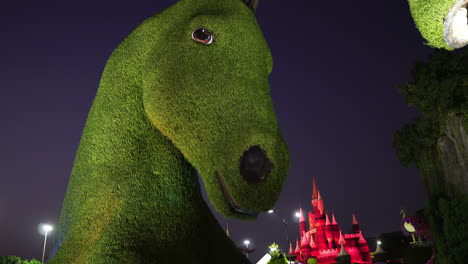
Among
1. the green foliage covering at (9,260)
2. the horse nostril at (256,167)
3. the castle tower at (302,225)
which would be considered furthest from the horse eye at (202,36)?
the castle tower at (302,225)

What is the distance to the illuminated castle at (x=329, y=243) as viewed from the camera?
105ft

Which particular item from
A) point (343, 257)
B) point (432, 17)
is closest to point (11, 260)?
point (432, 17)

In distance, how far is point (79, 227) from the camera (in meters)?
2.24

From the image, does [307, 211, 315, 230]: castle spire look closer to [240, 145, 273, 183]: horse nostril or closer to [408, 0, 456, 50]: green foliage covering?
[408, 0, 456, 50]: green foliage covering

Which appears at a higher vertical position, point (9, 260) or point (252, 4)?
point (252, 4)

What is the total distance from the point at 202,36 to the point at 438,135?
44.3 feet

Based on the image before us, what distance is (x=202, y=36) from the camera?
2488 mm

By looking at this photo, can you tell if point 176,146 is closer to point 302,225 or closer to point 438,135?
point 438,135

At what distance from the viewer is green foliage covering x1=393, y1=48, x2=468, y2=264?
1056 centimetres

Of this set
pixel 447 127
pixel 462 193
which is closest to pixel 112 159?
pixel 462 193

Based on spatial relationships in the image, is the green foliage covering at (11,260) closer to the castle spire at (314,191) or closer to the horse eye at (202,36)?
the horse eye at (202,36)

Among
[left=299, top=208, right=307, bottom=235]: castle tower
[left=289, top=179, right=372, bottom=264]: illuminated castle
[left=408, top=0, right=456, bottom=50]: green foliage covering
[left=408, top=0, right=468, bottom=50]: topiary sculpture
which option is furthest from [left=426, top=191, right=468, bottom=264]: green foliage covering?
[left=299, top=208, right=307, bottom=235]: castle tower

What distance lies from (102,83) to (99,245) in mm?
1409

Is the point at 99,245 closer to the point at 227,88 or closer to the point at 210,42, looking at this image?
the point at 227,88
